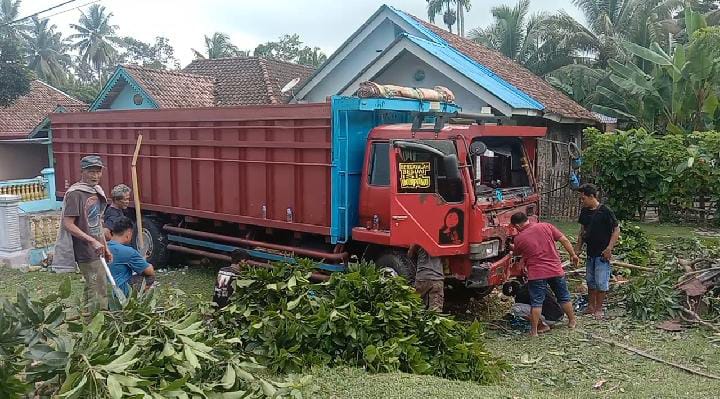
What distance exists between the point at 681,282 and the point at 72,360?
6.59 metres

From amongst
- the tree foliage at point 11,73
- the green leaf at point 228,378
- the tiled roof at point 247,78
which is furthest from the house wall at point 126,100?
the green leaf at point 228,378

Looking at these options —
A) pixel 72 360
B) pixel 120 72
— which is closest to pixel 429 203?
pixel 72 360

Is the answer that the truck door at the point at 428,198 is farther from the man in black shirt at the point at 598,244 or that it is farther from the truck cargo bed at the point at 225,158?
the man in black shirt at the point at 598,244

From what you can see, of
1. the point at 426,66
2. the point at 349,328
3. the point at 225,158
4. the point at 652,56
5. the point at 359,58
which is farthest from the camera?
the point at 652,56

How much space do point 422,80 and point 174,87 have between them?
942cm

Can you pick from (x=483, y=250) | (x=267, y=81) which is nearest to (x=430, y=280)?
(x=483, y=250)

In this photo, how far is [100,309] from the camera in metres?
3.92

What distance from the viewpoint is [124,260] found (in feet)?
18.1

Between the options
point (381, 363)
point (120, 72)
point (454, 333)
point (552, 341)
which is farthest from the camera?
point (120, 72)

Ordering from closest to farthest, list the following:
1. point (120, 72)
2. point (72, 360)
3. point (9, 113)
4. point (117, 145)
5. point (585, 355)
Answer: point (72, 360) < point (585, 355) < point (117, 145) < point (120, 72) < point (9, 113)

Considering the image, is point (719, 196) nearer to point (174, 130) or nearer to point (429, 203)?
point (429, 203)

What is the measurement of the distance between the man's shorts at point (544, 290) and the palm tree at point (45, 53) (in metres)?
45.1

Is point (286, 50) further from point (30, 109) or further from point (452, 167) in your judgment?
point (452, 167)

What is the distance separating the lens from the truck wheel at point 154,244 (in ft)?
32.5
